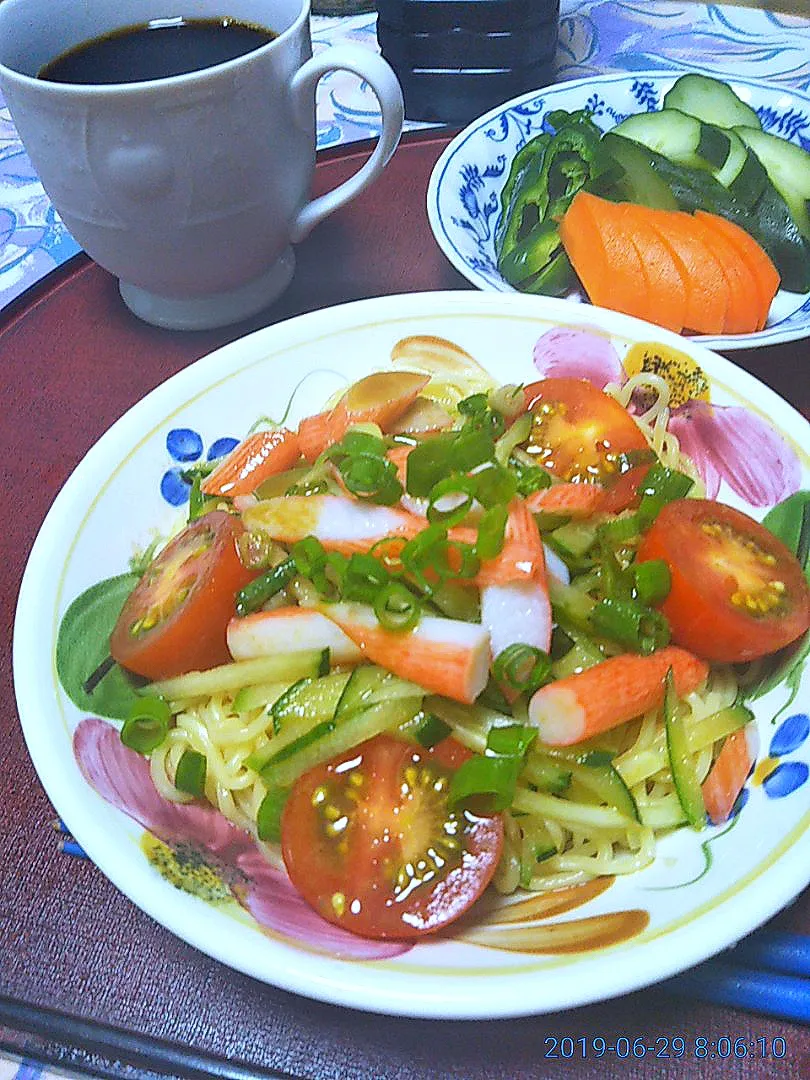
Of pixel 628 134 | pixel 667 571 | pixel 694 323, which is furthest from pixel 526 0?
pixel 667 571

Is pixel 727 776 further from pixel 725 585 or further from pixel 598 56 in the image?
pixel 598 56

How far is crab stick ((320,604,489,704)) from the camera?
1.12 meters

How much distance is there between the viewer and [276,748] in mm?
1205

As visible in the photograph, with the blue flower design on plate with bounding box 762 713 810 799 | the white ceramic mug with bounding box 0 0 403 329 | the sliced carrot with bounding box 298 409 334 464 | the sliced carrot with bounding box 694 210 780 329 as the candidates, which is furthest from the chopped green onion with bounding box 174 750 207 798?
the sliced carrot with bounding box 694 210 780 329

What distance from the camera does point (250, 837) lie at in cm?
120

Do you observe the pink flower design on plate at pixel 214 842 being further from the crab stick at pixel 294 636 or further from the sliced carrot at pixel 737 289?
the sliced carrot at pixel 737 289

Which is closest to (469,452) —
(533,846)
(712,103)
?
(533,846)

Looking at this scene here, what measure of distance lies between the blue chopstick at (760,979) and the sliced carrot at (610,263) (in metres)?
1.25

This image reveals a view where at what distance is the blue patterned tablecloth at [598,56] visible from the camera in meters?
2.58

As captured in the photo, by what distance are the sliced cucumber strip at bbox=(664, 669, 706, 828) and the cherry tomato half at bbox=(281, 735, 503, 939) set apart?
0.79ft

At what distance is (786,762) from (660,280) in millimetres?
1094

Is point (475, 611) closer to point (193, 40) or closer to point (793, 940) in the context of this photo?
point (793, 940)

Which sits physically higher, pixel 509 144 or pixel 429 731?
pixel 509 144

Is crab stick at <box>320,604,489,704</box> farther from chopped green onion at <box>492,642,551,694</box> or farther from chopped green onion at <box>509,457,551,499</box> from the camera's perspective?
chopped green onion at <box>509,457,551,499</box>
